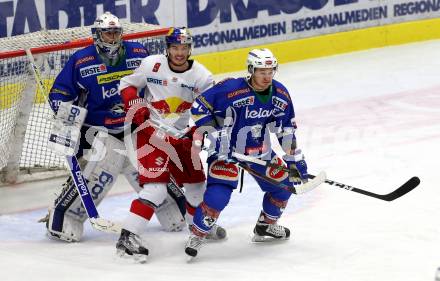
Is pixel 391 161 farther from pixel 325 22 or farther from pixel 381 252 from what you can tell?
pixel 325 22

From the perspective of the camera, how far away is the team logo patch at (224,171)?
5.45 m

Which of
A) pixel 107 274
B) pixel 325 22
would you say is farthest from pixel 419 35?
pixel 107 274

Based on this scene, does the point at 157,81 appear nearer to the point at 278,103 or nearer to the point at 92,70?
the point at 92,70

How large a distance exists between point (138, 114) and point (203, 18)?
4290 mm

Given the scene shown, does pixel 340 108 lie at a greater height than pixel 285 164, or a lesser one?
lesser

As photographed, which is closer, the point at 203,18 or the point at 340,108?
the point at 340,108

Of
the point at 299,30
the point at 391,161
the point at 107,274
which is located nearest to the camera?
the point at 107,274

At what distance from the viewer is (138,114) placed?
5.69 m

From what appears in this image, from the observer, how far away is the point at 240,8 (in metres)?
10.1

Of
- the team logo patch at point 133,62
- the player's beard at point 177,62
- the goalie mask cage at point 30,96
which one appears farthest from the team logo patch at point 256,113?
the goalie mask cage at point 30,96

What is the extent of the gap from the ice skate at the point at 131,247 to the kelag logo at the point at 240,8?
4.50 metres

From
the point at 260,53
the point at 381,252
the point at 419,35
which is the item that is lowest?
the point at 419,35

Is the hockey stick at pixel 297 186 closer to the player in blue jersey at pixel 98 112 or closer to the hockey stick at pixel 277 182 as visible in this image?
the hockey stick at pixel 277 182

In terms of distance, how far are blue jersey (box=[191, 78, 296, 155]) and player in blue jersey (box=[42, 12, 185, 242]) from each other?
70 centimetres
